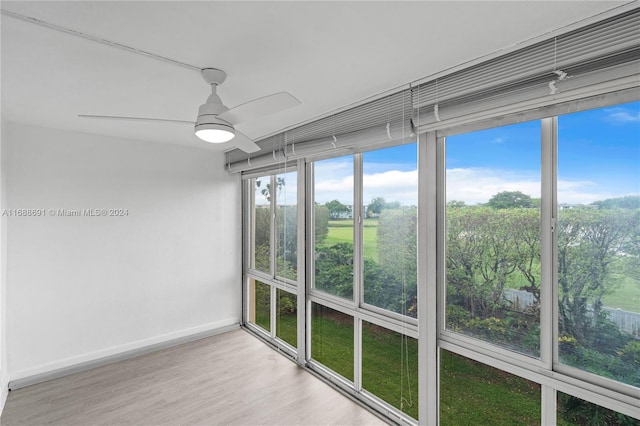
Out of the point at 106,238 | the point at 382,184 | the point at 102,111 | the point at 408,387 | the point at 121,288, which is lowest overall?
the point at 408,387

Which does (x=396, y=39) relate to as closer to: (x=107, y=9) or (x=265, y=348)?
(x=107, y=9)

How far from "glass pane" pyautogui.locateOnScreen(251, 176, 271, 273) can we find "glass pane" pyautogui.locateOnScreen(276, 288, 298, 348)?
47cm

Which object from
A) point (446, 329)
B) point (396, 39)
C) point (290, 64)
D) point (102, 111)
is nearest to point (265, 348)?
point (446, 329)

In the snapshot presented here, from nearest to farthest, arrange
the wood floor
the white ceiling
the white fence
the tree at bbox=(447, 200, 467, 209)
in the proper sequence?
the white ceiling < the white fence < the tree at bbox=(447, 200, 467, 209) < the wood floor

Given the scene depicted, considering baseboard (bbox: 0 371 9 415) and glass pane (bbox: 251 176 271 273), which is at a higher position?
glass pane (bbox: 251 176 271 273)

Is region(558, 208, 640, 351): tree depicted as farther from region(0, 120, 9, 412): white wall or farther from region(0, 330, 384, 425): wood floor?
region(0, 120, 9, 412): white wall

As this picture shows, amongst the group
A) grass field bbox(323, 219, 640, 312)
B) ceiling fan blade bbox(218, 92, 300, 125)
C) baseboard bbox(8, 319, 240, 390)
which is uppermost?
ceiling fan blade bbox(218, 92, 300, 125)

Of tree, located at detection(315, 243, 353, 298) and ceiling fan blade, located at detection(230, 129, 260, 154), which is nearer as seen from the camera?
ceiling fan blade, located at detection(230, 129, 260, 154)

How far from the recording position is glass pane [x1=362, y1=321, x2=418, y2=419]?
224 centimetres

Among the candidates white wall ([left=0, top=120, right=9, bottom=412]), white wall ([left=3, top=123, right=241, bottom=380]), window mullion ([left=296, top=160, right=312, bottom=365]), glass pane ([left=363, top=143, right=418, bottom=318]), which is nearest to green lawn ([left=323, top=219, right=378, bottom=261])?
glass pane ([left=363, top=143, right=418, bottom=318])

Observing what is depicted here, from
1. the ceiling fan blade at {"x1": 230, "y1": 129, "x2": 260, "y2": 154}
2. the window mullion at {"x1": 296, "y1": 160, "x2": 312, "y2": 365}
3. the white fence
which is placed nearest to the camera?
the white fence

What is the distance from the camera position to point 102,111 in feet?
8.02

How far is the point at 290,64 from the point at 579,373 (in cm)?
221

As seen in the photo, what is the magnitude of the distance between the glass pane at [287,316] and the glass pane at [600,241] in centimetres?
245
